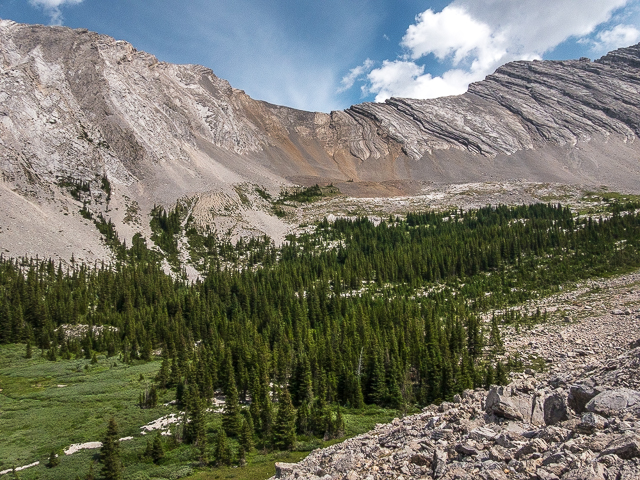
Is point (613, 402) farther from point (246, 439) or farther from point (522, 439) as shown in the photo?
point (246, 439)

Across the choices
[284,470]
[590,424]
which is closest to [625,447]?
[590,424]

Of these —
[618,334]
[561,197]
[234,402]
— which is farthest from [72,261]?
→ [561,197]

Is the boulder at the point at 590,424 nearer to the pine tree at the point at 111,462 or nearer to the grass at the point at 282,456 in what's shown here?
the grass at the point at 282,456

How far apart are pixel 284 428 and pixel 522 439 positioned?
31.2 metres

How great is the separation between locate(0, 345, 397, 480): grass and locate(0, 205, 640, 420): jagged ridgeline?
221 inches

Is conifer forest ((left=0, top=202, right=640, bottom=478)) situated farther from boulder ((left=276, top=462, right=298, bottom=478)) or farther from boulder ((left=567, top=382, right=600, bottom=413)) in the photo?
boulder ((left=567, top=382, right=600, bottom=413))

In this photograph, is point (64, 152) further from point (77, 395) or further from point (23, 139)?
point (77, 395)

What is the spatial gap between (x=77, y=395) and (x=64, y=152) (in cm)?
13896

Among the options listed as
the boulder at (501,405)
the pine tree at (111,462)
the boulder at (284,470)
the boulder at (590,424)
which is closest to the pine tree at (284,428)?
the pine tree at (111,462)

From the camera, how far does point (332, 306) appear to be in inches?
4082

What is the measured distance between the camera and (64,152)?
16912cm

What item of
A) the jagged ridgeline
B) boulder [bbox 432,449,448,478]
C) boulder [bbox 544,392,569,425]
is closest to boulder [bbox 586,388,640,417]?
boulder [bbox 544,392,569,425]

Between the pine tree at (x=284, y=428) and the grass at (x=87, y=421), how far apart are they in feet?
3.74

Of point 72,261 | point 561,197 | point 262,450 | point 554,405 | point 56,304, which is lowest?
point 262,450
